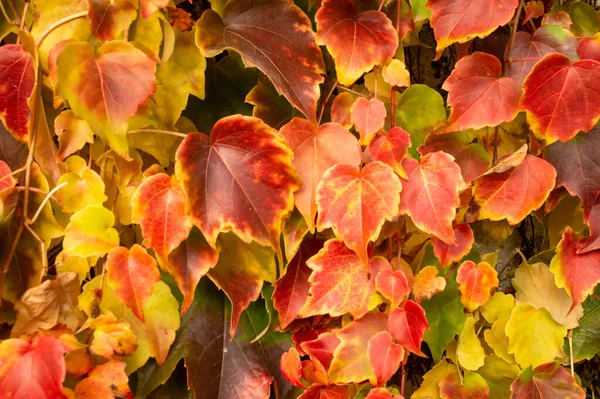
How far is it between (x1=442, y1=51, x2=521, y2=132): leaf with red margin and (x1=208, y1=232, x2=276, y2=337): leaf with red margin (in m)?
0.32

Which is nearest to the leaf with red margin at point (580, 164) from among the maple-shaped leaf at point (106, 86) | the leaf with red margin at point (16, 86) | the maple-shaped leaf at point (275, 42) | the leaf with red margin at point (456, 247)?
the leaf with red margin at point (456, 247)

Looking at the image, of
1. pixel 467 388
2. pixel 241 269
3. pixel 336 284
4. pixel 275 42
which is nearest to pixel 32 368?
pixel 241 269

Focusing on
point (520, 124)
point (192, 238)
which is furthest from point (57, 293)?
point (520, 124)

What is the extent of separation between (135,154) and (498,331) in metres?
0.64

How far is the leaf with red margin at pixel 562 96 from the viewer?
2.41 ft

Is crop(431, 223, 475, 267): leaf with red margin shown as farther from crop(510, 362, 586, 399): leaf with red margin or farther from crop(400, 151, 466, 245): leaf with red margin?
crop(510, 362, 586, 399): leaf with red margin

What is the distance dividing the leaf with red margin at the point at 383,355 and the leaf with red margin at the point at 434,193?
17 cm

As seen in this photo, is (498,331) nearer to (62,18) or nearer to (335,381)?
(335,381)

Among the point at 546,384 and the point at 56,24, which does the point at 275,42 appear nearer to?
the point at 56,24

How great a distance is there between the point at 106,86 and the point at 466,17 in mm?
481

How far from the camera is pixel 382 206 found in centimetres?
71

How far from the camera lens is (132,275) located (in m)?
0.71

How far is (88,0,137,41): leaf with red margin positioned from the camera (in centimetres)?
70

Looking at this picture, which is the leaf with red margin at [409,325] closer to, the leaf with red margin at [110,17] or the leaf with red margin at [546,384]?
Answer: the leaf with red margin at [546,384]
